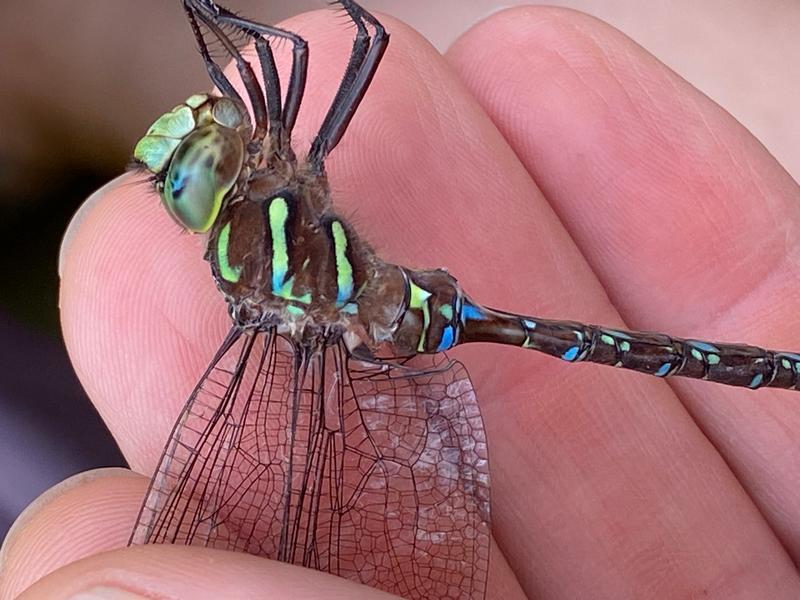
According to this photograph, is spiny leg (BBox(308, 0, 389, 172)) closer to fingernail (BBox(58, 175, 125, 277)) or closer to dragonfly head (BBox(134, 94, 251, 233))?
dragonfly head (BBox(134, 94, 251, 233))

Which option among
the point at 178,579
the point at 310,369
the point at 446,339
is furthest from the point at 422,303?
the point at 178,579

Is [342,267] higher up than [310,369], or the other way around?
[342,267]

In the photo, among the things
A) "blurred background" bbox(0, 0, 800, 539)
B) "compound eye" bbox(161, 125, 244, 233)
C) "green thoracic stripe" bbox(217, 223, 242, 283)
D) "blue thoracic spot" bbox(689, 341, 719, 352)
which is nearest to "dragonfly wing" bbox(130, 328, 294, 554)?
"green thoracic stripe" bbox(217, 223, 242, 283)

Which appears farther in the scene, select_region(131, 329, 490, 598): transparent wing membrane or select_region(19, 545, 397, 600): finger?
select_region(131, 329, 490, 598): transparent wing membrane

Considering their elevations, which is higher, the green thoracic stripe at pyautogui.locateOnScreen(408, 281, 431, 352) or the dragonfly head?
the dragonfly head

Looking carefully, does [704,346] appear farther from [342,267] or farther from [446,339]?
[342,267]

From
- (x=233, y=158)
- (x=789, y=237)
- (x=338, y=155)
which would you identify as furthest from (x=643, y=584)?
(x=233, y=158)

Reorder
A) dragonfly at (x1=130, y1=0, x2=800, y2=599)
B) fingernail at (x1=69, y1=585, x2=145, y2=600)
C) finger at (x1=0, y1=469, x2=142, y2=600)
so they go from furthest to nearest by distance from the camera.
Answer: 1. dragonfly at (x1=130, y1=0, x2=800, y2=599)
2. finger at (x1=0, y1=469, x2=142, y2=600)
3. fingernail at (x1=69, y1=585, x2=145, y2=600)

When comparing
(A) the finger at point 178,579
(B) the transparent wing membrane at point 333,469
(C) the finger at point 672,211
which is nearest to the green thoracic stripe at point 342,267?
(B) the transparent wing membrane at point 333,469

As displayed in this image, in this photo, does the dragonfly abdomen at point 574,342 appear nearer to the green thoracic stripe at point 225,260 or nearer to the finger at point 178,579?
the green thoracic stripe at point 225,260
